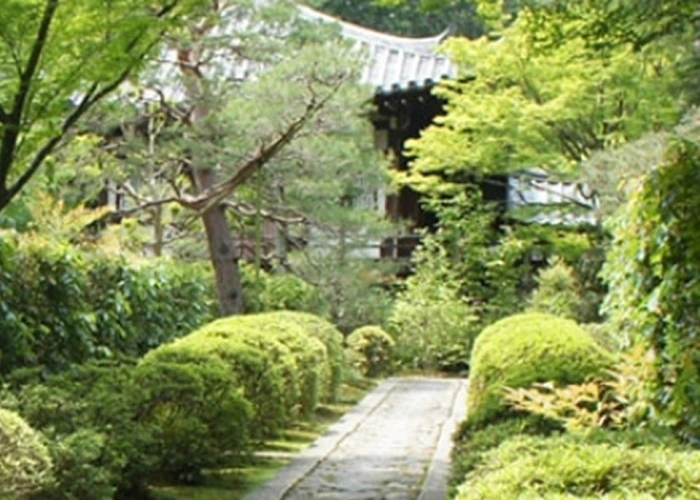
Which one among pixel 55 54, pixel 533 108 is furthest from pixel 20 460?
pixel 533 108

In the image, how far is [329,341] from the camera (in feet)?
43.2

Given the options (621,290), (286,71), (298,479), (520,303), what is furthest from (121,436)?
(520,303)

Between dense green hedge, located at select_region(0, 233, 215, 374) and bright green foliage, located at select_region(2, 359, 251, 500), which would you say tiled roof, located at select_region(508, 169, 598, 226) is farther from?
bright green foliage, located at select_region(2, 359, 251, 500)

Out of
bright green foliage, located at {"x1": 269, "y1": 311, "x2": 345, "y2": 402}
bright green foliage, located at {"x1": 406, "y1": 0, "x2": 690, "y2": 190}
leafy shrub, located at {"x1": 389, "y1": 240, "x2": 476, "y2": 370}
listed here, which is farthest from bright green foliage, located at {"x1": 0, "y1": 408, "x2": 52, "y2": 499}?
leafy shrub, located at {"x1": 389, "y1": 240, "x2": 476, "y2": 370}

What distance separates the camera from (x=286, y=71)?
500 inches

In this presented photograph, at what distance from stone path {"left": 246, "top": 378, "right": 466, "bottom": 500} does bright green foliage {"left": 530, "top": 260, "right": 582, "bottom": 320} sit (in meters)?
3.18

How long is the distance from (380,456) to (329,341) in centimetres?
393

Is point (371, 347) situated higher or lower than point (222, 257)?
lower

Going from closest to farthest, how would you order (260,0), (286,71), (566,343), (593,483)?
(593,483)
(566,343)
(286,71)
(260,0)

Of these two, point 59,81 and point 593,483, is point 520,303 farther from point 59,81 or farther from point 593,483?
point 593,483

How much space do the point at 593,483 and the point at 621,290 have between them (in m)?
3.34

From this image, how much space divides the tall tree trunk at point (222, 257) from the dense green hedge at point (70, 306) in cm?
329

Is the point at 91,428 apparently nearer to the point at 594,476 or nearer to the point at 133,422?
the point at 133,422

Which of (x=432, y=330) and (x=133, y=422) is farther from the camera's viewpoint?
(x=432, y=330)
